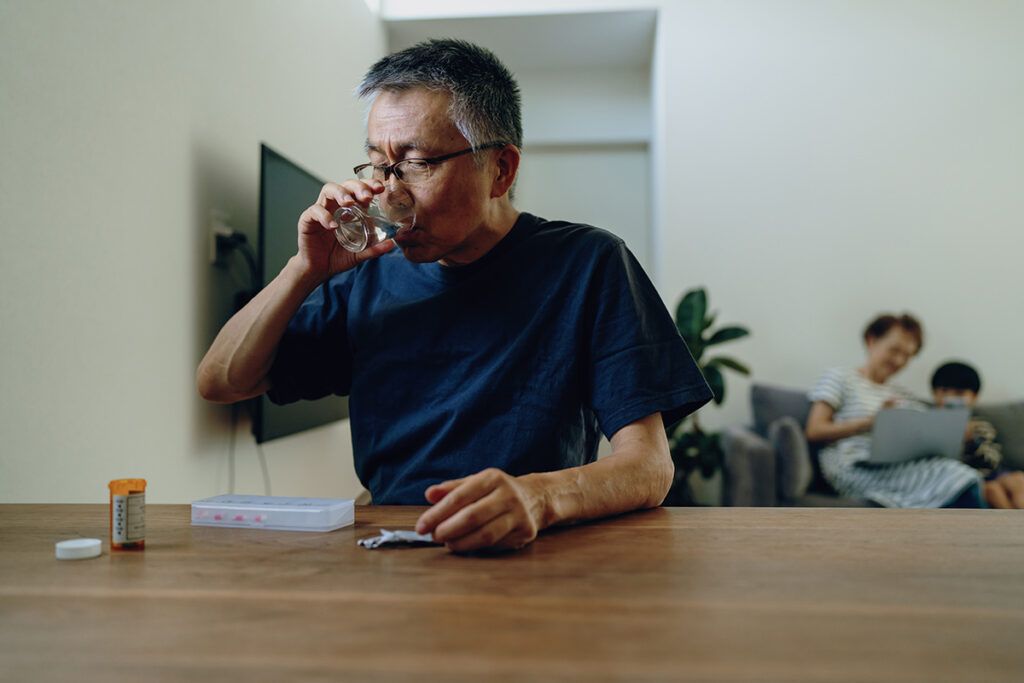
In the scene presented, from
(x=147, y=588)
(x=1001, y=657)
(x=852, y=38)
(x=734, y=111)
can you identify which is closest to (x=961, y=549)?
(x=1001, y=657)

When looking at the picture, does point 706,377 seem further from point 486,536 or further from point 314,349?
point 486,536

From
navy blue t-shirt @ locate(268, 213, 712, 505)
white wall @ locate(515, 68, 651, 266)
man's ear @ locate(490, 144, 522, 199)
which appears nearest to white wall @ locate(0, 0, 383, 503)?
navy blue t-shirt @ locate(268, 213, 712, 505)

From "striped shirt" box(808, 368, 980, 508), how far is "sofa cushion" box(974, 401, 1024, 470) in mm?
405

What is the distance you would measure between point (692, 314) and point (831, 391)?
0.76 m

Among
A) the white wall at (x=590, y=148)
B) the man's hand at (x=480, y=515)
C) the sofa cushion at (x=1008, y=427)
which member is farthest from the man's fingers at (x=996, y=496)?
the man's hand at (x=480, y=515)

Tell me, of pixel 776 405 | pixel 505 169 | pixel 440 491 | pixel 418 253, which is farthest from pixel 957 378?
pixel 440 491

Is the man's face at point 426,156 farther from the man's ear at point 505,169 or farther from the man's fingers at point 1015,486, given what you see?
the man's fingers at point 1015,486

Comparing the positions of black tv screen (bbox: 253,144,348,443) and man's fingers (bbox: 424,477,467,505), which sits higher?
black tv screen (bbox: 253,144,348,443)

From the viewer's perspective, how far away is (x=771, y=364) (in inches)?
182

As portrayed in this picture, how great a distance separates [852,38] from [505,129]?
13.2ft

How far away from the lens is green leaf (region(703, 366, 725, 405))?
→ 4074 millimetres

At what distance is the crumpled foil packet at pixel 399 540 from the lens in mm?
847

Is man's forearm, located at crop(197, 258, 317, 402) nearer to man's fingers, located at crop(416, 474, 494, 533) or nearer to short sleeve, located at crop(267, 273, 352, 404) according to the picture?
short sleeve, located at crop(267, 273, 352, 404)

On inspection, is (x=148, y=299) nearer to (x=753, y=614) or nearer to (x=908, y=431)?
(x=753, y=614)
